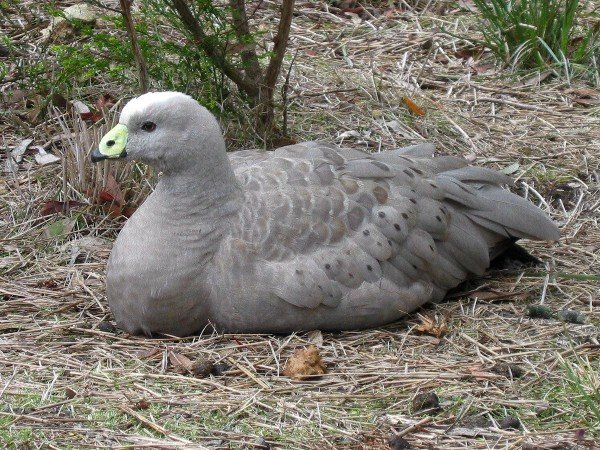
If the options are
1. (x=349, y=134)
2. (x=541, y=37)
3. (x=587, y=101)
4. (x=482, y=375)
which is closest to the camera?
(x=482, y=375)

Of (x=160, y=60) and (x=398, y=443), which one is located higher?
(x=160, y=60)

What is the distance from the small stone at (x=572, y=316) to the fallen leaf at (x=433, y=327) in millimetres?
548

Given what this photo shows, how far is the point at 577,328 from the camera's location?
16.8 feet

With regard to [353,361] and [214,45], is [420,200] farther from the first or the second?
[214,45]

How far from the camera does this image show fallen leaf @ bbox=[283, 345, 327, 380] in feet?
15.3

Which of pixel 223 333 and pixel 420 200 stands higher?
pixel 420 200

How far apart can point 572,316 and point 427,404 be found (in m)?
1.20

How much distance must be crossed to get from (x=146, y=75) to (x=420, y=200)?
1.91 meters

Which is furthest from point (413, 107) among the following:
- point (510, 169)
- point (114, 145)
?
point (114, 145)

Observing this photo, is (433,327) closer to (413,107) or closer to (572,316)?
(572,316)

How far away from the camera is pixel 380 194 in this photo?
536 centimetres

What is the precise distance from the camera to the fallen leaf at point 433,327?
16.8ft

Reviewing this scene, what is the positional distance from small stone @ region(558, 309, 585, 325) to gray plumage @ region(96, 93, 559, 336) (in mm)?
555

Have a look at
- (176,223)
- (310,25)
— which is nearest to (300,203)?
(176,223)
